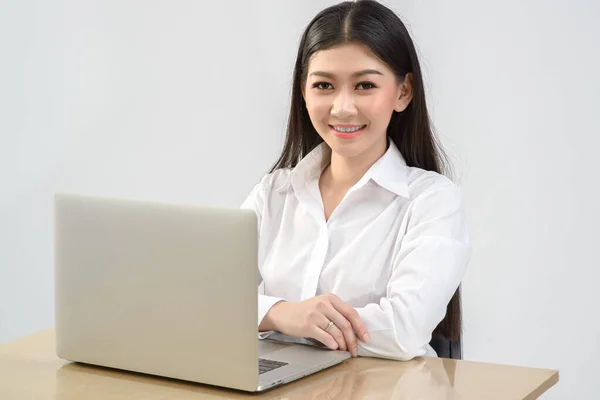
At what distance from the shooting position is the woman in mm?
1910

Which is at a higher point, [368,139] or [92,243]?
[368,139]

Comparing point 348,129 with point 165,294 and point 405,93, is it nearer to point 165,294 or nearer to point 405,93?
point 405,93

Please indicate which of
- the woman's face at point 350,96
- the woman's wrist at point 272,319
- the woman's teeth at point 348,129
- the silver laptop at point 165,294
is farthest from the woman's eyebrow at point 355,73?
the silver laptop at point 165,294

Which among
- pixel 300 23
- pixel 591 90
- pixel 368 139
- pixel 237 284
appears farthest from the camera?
pixel 300 23

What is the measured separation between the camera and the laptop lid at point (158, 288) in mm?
1487

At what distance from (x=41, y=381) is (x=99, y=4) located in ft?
8.60

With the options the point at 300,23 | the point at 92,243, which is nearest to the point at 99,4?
the point at 300,23

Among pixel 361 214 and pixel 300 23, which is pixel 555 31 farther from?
pixel 361 214

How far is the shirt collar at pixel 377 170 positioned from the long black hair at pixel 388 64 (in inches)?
2.1

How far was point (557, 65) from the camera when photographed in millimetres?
3377

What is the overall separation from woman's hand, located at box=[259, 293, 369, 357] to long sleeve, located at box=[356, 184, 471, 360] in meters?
0.03

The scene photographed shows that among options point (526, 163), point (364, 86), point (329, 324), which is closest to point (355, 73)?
point (364, 86)

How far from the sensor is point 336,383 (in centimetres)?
158

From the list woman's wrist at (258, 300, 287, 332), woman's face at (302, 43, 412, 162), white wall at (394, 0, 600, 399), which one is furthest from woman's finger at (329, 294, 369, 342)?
white wall at (394, 0, 600, 399)
